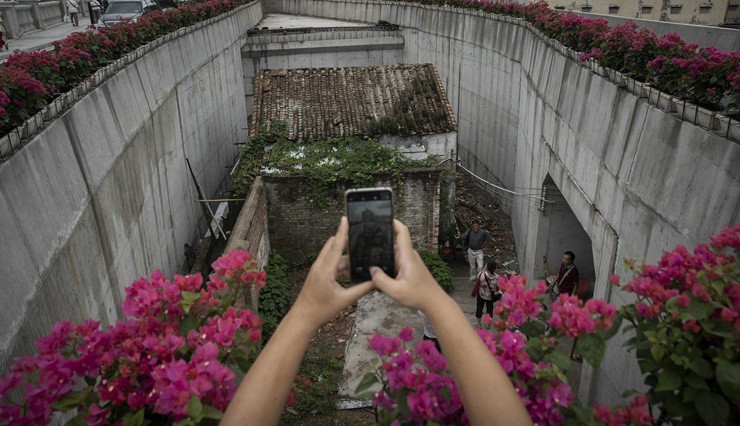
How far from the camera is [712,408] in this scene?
6.42 feet

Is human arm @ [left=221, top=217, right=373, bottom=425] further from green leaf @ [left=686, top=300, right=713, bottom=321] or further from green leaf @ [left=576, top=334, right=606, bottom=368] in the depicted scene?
green leaf @ [left=686, top=300, right=713, bottom=321]

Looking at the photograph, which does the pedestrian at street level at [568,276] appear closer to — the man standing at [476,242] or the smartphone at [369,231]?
the man standing at [476,242]

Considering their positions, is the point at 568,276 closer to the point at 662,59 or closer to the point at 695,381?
the point at 662,59

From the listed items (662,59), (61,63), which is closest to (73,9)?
(61,63)

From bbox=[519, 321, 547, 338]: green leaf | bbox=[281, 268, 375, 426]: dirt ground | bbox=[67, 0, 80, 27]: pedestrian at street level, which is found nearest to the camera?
bbox=[519, 321, 547, 338]: green leaf

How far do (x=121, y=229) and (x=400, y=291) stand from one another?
5552mm

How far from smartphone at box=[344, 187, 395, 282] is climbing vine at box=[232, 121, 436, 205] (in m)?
8.07

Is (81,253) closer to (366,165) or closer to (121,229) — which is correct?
(121,229)

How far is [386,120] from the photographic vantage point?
12.5m

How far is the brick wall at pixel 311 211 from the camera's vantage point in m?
11.1

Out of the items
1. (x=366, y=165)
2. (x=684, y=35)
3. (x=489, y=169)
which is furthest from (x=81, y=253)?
(x=489, y=169)

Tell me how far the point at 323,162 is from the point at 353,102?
8.84ft

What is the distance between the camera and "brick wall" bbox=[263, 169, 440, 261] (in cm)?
1111

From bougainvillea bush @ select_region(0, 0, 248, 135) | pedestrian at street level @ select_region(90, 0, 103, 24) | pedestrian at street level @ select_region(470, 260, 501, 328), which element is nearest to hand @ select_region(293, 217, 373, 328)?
bougainvillea bush @ select_region(0, 0, 248, 135)
